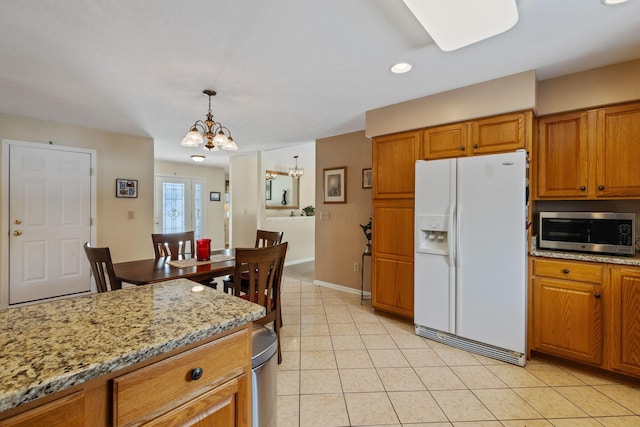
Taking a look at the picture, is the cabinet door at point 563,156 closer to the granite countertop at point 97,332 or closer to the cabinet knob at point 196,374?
the granite countertop at point 97,332

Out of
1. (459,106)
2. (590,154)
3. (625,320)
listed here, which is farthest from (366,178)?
(625,320)

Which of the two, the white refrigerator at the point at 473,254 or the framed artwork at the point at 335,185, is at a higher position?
the framed artwork at the point at 335,185

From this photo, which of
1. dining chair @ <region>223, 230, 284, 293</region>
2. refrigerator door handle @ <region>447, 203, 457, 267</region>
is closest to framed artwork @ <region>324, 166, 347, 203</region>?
dining chair @ <region>223, 230, 284, 293</region>

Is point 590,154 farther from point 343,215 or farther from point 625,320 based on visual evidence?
point 343,215

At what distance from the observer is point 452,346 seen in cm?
256

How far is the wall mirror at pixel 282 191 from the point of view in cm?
685

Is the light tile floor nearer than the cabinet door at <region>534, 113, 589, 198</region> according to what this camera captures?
Yes

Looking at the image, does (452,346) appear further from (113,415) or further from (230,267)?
(113,415)

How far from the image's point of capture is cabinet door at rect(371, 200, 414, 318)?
2961mm

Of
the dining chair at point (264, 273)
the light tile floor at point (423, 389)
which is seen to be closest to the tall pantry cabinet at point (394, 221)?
the light tile floor at point (423, 389)

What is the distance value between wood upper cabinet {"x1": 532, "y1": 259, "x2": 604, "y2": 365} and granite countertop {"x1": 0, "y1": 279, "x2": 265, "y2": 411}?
2.33 meters

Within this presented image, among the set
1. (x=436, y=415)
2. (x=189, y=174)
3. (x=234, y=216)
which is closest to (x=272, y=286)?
(x=436, y=415)

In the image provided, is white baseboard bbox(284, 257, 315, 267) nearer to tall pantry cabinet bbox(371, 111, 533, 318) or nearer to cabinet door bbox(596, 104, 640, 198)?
tall pantry cabinet bbox(371, 111, 533, 318)

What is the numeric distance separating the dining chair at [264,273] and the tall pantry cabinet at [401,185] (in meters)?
1.31
